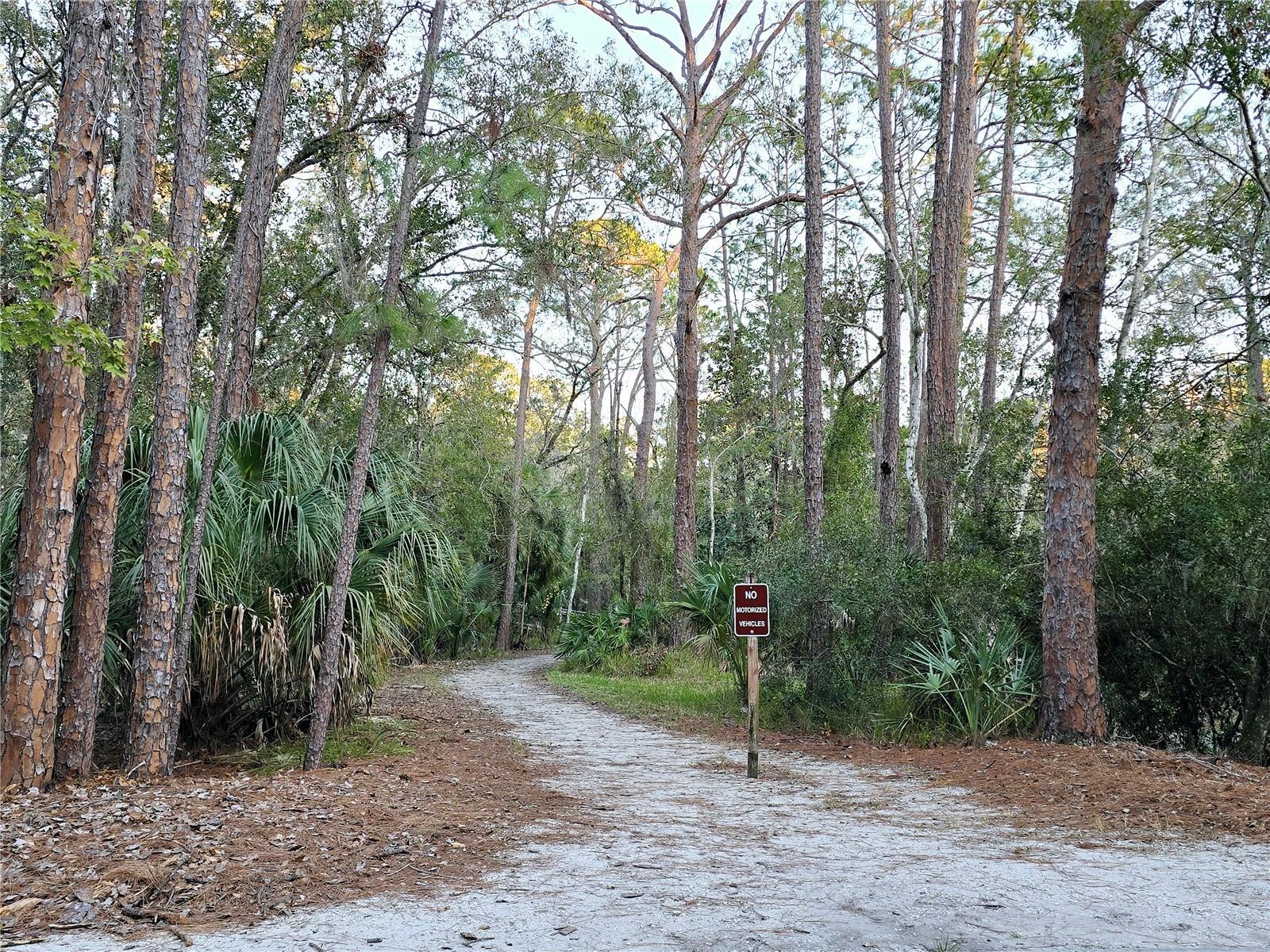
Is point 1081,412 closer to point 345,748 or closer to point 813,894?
point 813,894

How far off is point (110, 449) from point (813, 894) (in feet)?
20.1

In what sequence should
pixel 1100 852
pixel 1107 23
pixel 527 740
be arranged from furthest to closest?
pixel 527 740
pixel 1107 23
pixel 1100 852

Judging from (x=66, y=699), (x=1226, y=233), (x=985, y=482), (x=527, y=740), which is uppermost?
(x=1226, y=233)

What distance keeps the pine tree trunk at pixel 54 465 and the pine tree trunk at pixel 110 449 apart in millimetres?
225

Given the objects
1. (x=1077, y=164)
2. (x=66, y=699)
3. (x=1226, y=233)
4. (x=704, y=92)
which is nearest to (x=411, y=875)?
(x=66, y=699)

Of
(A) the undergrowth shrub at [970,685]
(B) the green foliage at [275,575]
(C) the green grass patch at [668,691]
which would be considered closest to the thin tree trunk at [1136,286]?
(A) the undergrowth shrub at [970,685]

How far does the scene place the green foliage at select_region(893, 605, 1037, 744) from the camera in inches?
378

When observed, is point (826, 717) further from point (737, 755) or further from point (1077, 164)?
point (1077, 164)

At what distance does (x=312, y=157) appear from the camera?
16.3m

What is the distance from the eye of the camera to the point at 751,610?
862 centimetres

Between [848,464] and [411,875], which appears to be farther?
[848,464]

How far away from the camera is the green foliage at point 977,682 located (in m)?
→ 9.61

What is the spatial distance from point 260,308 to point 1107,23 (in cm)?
1370

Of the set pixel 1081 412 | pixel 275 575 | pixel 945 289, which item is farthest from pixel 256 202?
pixel 945 289
